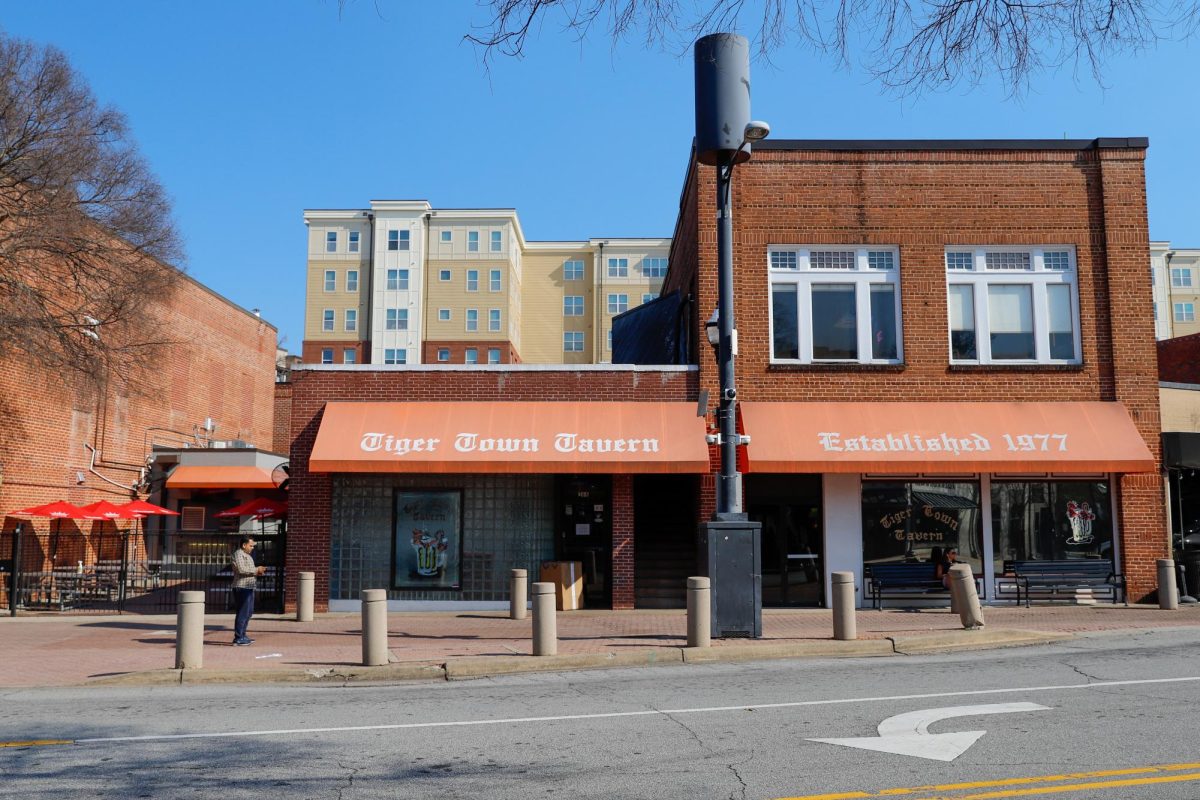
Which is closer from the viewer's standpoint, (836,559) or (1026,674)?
(1026,674)

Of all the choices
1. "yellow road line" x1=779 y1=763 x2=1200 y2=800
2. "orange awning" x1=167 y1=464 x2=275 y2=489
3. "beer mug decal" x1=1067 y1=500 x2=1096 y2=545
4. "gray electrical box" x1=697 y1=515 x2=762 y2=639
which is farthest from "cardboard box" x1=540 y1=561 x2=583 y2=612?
"orange awning" x1=167 y1=464 x2=275 y2=489

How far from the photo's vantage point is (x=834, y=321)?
19.2 m

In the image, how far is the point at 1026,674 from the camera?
10.8 m

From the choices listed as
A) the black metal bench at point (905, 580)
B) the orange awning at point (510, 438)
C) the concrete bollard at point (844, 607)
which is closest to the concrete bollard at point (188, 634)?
the orange awning at point (510, 438)

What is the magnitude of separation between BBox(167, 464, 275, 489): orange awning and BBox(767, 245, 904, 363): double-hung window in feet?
65.9

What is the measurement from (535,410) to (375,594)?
714 cm

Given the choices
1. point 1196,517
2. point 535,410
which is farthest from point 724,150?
point 1196,517

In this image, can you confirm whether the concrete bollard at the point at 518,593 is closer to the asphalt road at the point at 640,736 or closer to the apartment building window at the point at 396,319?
the asphalt road at the point at 640,736

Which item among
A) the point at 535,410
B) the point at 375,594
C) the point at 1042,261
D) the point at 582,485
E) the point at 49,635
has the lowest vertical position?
the point at 49,635

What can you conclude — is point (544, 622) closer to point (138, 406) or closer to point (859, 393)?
point (859, 393)

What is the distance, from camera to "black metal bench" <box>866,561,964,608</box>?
1830 cm

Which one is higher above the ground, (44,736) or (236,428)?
(236,428)

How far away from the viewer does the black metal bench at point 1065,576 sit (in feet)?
60.1

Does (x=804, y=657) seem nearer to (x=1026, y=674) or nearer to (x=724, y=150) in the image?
(x=1026, y=674)
